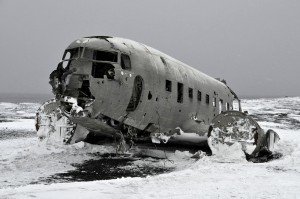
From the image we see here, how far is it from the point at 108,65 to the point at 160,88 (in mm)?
2419

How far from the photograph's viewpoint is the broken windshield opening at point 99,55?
10.7 metres

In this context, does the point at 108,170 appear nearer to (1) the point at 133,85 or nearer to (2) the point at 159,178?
(2) the point at 159,178

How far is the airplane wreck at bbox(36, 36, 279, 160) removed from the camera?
33.5ft

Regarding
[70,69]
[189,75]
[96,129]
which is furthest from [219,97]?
[70,69]

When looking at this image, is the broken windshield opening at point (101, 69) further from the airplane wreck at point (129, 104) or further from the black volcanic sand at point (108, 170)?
the black volcanic sand at point (108, 170)

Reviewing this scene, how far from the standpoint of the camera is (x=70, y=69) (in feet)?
34.0

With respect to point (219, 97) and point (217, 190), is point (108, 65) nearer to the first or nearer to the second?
point (217, 190)

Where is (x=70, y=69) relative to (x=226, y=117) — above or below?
above

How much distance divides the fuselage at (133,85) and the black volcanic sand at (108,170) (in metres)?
1.42

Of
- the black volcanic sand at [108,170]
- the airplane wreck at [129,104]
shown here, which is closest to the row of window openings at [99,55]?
the airplane wreck at [129,104]

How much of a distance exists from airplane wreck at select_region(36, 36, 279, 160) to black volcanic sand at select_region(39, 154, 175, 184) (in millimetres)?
703

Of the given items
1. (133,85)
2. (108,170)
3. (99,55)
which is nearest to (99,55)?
(99,55)

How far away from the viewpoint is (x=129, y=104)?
1141 cm

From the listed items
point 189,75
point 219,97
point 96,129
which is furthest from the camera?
point 219,97
